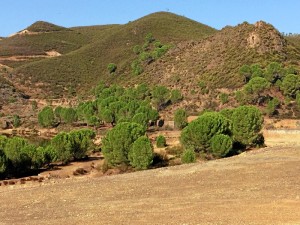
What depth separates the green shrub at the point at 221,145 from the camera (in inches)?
1596

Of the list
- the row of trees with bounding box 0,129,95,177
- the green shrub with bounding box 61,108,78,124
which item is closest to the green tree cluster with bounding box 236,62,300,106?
the green shrub with bounding box 61,108,78,124

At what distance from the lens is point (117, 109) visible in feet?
237

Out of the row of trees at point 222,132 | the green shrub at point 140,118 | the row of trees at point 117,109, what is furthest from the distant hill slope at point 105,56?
the row of trees at point 222,132

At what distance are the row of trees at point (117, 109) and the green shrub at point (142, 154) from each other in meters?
23.7

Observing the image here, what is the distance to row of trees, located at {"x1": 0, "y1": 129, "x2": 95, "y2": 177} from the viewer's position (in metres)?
40.9

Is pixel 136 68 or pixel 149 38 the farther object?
pixel 149 38

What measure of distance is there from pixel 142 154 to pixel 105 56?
4403 inches

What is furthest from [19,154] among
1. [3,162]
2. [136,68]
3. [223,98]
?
[136,68]

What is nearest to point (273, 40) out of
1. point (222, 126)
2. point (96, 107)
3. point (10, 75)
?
point (96, 107)

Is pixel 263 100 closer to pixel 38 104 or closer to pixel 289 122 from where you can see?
pixel 289 122

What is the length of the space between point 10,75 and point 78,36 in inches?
2323

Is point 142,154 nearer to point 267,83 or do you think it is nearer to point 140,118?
point 140,118

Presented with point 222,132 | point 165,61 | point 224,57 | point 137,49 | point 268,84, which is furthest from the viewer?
point 137,49

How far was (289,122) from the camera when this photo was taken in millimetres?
69500
